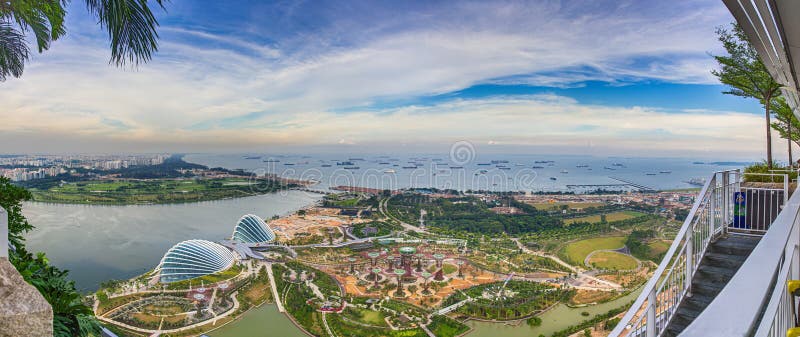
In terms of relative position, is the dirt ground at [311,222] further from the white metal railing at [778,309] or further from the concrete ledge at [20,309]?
the white metal railing at [778,309]

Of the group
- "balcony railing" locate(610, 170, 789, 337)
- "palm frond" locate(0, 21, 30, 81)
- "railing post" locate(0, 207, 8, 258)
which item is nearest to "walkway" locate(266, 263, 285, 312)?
"palm frond" locate(0, 21, 30, 81)

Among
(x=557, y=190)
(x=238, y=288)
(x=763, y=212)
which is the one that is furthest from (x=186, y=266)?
(x=557, y=190)

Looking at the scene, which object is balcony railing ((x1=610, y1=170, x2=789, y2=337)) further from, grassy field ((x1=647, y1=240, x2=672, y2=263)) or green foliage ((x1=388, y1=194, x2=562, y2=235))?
green foliage ((x1=388, y1=194, x2=562, y2=235))

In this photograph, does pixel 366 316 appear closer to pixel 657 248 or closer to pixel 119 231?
pixel 657 248

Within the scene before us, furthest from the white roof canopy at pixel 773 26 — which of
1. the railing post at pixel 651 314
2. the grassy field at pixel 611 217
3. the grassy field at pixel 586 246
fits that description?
the grassy field at pixel 611 217

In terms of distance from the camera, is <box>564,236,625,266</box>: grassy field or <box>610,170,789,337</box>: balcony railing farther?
<box>564,236,625,266</box>: grassy field

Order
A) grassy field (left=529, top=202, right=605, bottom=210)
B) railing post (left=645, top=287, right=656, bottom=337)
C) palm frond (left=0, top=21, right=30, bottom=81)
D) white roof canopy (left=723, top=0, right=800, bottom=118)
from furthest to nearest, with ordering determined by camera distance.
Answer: grassy field (left=529, top=202, right=605, bottom=210)
palm frond (left=0, top=21, right=30, bottom=81)
railing post (left=645, top=287, right=656, bottom=337)
white roof canopy (left=723, top=0, right=800, bottom=118)

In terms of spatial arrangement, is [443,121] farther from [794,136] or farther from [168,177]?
[168,177]
